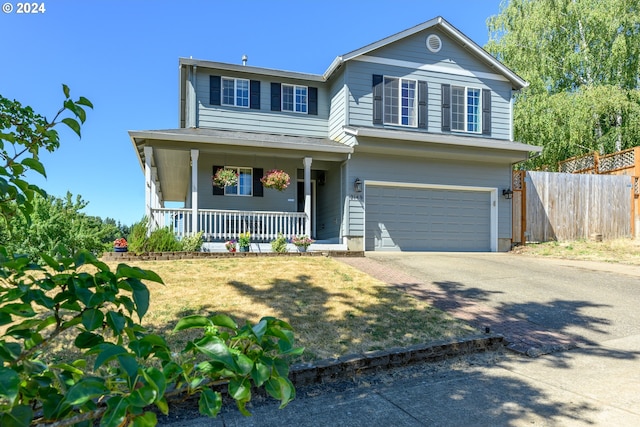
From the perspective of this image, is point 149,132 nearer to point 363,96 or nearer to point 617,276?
point 363,96

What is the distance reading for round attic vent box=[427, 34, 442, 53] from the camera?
44.9 feet

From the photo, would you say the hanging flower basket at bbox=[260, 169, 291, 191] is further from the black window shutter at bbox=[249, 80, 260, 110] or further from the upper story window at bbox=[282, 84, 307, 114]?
the upper story window at bbox=[282, 84, 307, 114]

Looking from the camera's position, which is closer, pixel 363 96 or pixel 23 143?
pixel 23 143

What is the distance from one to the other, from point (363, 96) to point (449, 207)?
4.81 metres

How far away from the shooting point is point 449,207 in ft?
44.2

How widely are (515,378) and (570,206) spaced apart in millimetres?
13093

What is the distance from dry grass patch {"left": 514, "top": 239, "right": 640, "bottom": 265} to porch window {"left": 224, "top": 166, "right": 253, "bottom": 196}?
31.3 feet

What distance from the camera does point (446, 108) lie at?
13602mm

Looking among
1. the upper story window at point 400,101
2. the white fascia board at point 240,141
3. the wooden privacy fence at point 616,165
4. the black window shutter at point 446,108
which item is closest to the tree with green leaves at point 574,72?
the wooden privacy fence at point 616,165

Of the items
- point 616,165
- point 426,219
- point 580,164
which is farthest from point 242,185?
point 580,164

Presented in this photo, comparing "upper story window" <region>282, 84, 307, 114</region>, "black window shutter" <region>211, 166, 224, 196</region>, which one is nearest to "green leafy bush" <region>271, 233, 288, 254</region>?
"black window shutter" <region>211, 166, 224, 196</region>

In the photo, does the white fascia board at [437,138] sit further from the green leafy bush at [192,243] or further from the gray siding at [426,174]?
the green leafy bush at [192,243]

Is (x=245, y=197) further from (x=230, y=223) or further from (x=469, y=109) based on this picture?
(x=469, y=109)

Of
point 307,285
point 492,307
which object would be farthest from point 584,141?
point 307,285
